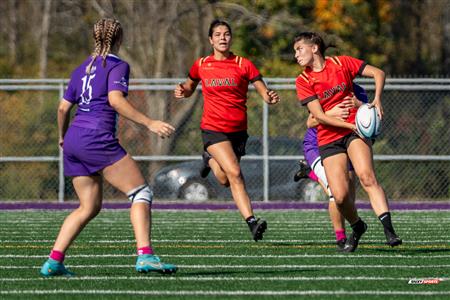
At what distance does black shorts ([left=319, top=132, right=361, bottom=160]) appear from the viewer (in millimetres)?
11062

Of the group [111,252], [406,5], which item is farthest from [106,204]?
[406,5]

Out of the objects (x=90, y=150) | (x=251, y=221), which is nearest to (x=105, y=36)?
(x=90, y=150)

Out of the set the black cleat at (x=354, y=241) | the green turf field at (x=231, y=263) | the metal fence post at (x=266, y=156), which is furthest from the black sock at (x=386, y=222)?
the metal fence post at (x=266, y=156)

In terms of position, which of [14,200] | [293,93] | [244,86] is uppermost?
[244,86]

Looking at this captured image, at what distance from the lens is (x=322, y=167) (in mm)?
12219

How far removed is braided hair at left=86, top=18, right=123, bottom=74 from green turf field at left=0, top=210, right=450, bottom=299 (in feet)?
4.93

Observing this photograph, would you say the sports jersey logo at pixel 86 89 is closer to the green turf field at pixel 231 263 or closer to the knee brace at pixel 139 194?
the knee brace at pixel 139 194

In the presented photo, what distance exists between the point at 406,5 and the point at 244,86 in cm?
2451

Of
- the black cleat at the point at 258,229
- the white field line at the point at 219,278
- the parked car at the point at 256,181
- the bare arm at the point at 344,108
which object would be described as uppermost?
the bare arm at the point at 344,108

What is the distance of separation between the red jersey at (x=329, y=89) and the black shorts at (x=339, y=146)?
27mm

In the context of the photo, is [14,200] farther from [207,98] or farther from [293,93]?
[207,98]

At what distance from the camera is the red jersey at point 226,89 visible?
12992 millimetres

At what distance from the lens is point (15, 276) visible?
9188 millimetres

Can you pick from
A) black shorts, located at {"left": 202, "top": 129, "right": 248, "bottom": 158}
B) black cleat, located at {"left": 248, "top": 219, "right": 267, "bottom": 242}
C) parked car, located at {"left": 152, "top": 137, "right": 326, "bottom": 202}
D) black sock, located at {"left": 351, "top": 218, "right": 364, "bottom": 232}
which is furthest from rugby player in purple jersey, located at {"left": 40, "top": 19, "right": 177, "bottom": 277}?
parked car, located at {"left": 152, "top": 137, "right": 326, "bottom": 202}
